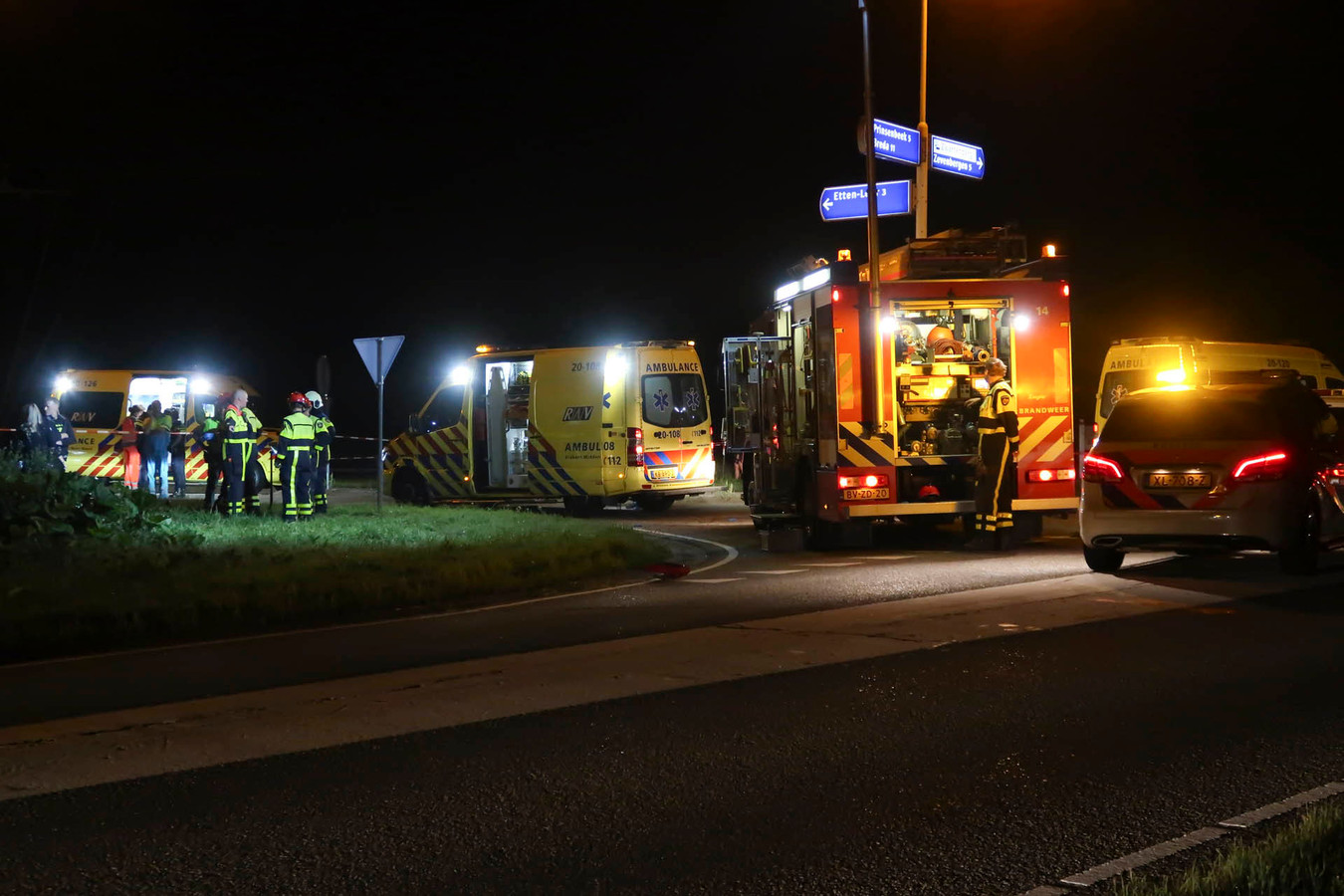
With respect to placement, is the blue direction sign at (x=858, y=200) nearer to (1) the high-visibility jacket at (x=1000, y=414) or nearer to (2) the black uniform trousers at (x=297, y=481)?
(1) the high-visibility jacket at (x=1000, y=414)

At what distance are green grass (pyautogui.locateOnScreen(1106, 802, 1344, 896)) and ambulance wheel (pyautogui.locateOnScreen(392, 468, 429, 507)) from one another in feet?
62.8

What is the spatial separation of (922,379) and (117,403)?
17151 mm

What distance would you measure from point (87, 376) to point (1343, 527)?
72.9 feet

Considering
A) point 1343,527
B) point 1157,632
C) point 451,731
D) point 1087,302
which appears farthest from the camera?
point 1087,302

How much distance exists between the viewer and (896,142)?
20484 millimetres

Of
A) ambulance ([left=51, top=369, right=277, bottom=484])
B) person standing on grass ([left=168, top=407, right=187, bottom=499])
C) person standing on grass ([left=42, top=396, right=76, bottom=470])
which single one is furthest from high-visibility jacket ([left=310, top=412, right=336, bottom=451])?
person standing on grass ([left=168, top=407, right=187, bottom=499])

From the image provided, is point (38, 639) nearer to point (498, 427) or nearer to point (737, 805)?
point (737, 805)

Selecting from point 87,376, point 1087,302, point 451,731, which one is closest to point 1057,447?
→ point 451,731

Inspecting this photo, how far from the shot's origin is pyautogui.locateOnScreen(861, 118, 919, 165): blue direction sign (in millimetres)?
20125

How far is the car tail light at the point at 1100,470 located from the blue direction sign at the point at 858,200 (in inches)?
354

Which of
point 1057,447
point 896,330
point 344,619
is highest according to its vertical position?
point 896,330

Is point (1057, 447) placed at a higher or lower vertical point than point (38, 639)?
higher

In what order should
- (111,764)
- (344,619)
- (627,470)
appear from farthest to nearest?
1. (627,470)
2. (344,619)
3. (111,764)

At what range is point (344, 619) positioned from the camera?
33.7 ft
